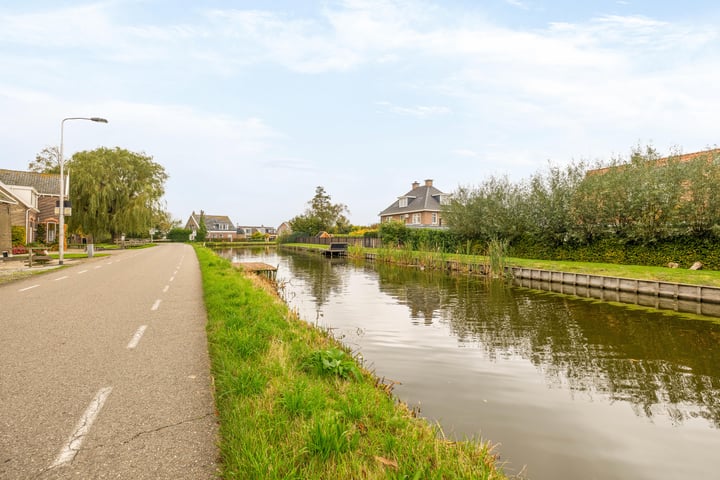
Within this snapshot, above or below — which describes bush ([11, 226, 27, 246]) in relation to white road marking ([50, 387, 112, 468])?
above

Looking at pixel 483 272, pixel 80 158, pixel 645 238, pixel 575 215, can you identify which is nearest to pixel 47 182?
pixel 80 158

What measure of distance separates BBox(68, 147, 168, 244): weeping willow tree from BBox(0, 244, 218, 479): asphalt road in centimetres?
4264

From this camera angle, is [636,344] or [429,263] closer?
[636,344]

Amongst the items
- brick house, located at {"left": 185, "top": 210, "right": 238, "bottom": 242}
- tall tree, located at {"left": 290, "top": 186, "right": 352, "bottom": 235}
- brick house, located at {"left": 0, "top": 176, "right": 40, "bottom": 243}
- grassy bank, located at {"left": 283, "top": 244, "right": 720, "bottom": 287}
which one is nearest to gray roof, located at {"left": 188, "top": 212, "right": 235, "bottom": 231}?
brick house, located at {"left": 185, "top": 210, "right": 238, "bottom": 242}

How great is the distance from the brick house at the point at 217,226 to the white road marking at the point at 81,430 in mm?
116820

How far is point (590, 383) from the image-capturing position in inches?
297

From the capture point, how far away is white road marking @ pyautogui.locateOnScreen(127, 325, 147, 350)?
6777mm

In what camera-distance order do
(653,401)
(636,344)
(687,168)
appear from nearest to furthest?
(653,401) → (636,344) → (687,168)

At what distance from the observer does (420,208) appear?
60.4 metres

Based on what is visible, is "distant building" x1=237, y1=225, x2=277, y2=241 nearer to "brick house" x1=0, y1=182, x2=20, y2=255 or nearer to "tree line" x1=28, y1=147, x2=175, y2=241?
"tree line" x1=28, y1=147, x2=175, y2=241

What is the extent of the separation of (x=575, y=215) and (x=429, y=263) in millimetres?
10264

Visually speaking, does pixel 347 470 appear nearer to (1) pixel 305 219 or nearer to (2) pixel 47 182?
(2) pixel 47 182

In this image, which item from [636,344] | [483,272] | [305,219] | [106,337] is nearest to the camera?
[106,337]

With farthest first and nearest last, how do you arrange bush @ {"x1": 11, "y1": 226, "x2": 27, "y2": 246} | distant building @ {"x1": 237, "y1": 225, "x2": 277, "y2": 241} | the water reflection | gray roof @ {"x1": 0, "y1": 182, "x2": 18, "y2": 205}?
distant building @ {"x1": 237, "y1": 225, "x2": 277, "y2": 241} < bush @ {"x1": 11, "y1": 226, "x2": 27, "y2": 246} < gray roof @ {"x1": 0, "y1": 182, "x2": 18, "y2": 205} < the water reflection
